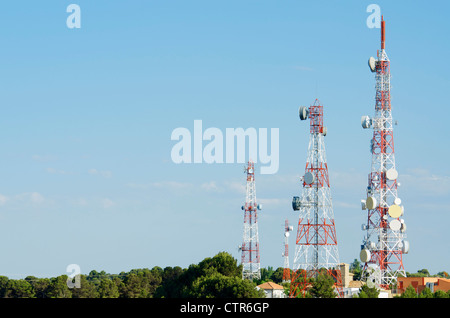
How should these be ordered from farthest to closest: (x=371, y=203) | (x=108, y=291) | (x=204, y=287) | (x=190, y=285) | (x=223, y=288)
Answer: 1. (x=108, y=291)
2. (x=190, y=285)
3. (x=371, y=203)
4. (x=204, y=287)
5. (x=223, y=288)

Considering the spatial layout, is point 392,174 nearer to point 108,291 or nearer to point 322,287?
point 322,287

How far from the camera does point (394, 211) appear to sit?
12469cm

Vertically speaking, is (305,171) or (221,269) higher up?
(305,171)

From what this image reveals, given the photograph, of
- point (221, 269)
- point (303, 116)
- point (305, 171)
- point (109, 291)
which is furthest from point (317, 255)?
point (109, 291)

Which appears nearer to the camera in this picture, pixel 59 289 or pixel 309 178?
pixel 309 178

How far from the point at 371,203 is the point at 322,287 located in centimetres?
2546

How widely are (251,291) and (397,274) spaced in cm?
2700

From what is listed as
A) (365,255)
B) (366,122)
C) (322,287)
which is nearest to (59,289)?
(365,255)

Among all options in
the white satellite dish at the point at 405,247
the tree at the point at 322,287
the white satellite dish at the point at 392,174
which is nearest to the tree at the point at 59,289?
the white satellite dish at the point at 405,247

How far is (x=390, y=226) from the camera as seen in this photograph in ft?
407

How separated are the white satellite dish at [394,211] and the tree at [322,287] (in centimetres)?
2364
